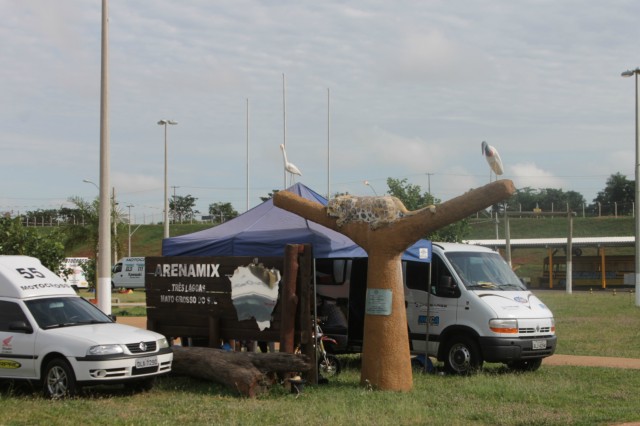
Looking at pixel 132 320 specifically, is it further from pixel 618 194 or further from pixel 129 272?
pixel 618 194

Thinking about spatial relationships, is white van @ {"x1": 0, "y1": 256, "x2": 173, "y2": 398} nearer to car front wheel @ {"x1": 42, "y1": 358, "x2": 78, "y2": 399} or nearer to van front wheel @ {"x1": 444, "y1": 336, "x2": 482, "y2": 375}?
car front wheel @ {"x1": 42, "y1": 358, "x2": 78, "y2": 399}

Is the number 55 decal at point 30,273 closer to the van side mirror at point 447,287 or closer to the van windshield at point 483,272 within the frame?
the van side mirror at point 447,287

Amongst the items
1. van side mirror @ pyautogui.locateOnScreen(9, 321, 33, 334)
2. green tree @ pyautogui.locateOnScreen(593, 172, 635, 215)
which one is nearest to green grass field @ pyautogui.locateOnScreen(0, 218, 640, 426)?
van side mirror @ pyautogui.locateOnScreen(9, 321, 33, 334)

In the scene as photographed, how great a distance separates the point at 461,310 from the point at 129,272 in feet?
133

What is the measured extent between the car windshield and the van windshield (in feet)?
19.7

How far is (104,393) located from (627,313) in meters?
20.6

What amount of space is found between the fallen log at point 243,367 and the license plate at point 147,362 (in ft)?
3.04

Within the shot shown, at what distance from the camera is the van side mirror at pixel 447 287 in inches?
551

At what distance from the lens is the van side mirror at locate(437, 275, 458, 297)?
45.9 feet

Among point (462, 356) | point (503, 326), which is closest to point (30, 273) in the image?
point (462, 356)

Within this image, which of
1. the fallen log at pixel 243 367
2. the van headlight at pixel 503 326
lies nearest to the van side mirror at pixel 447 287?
the van headlight at pixel 503 326

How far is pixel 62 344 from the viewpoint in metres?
11.2

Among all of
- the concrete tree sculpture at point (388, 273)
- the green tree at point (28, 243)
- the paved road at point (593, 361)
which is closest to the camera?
the concrete tree sculpture at point (388, 273)

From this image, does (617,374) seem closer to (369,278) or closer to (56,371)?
(369,278)
